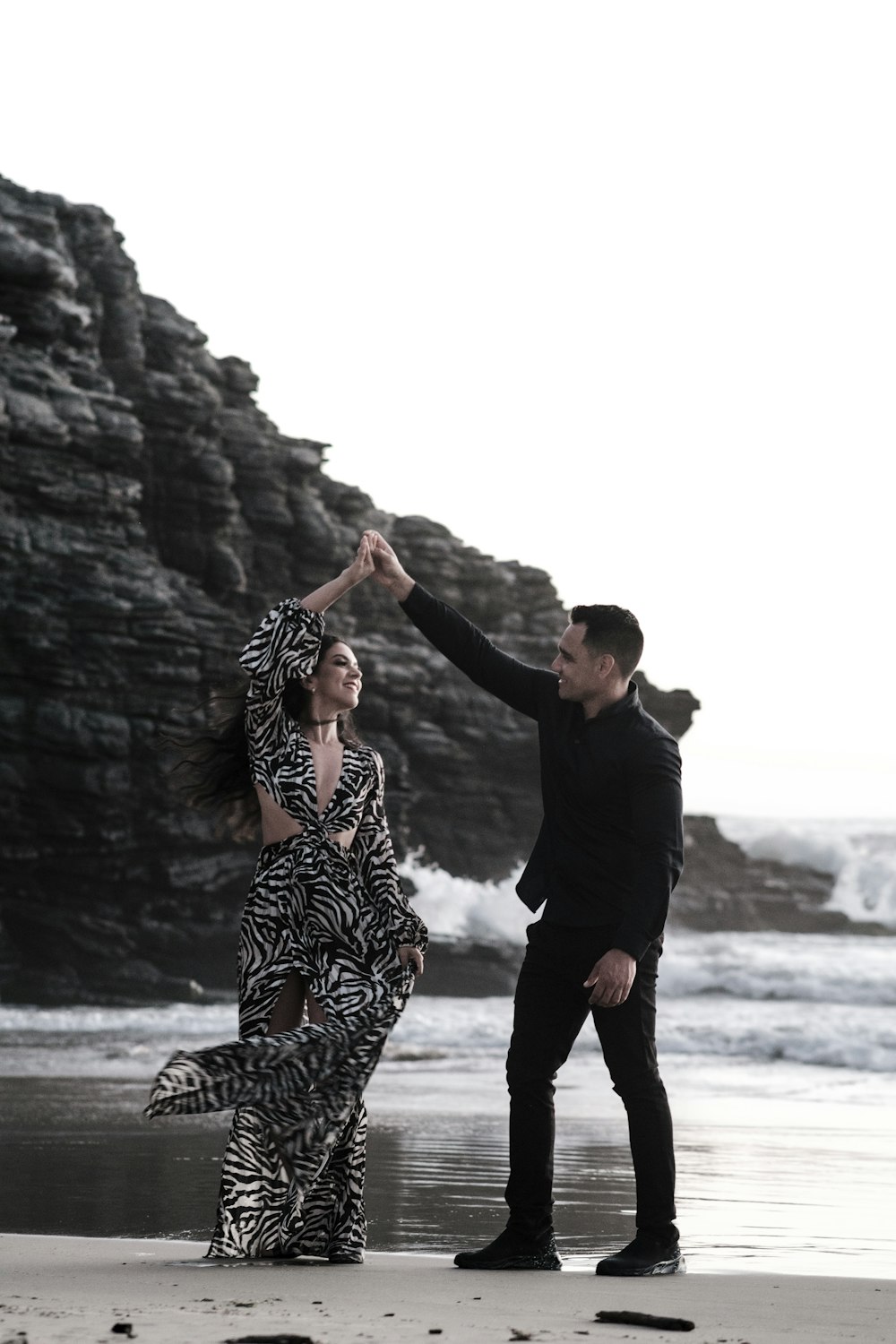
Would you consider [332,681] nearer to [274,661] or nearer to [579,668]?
[274,661]

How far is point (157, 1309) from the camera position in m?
3.64

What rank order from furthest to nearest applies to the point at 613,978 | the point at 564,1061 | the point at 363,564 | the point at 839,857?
the point at 839,857 < the point at 363,564 < the point at 564,1061 < the point at 613,978

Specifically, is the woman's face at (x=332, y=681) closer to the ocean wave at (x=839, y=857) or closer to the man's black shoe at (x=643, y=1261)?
the man's black shoe at (x=643, y=1261)

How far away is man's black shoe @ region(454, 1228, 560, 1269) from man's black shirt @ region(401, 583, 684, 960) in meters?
0.91

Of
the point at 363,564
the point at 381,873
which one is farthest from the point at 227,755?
the point at 363,564

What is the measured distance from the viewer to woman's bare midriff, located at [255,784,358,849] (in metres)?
4.88

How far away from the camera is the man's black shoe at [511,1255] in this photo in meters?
4.63

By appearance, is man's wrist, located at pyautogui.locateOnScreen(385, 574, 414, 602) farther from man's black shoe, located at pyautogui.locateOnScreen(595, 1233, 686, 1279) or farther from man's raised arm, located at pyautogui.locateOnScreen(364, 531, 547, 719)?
man's black shoe, located at pyautogui.locateOnScreen(595, 1233, 686, 1279)

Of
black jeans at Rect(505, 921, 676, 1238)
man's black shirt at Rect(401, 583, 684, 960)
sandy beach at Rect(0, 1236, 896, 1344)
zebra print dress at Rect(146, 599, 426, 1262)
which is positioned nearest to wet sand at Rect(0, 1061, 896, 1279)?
black jeans at Rect(505, 921, 676, 1238)

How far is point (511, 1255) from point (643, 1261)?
15.0 inches

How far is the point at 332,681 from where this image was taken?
198 inches

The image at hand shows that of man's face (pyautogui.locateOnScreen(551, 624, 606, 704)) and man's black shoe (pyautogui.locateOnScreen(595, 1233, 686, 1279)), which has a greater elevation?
man's face (pyautogui.locateOnScreen(551, 624, 606, 704))

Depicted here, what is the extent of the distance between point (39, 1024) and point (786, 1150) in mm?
12820

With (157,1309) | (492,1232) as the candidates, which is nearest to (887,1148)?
(492,1232)
